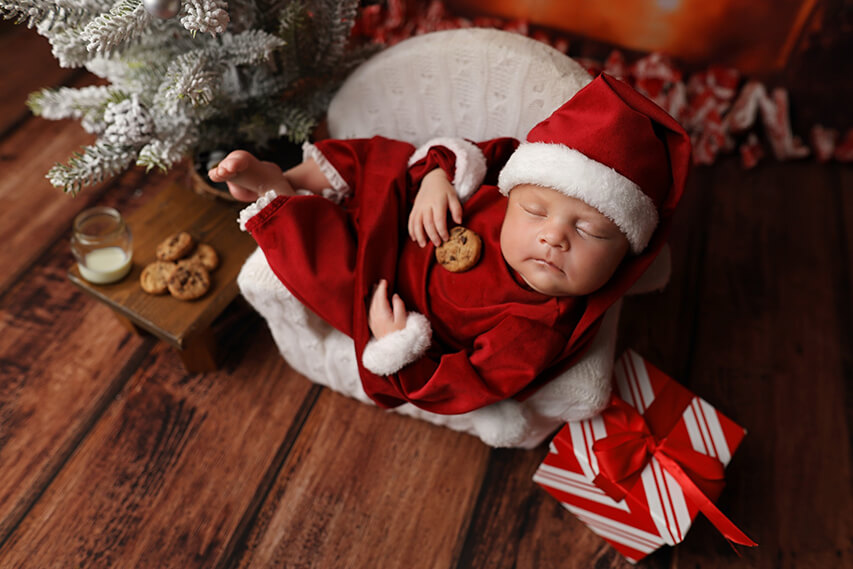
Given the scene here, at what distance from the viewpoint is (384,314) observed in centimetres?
111

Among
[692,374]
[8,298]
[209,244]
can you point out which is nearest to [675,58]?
[692,374]

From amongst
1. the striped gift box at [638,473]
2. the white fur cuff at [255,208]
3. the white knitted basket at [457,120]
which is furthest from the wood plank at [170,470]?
the striped gift box at [638,473]

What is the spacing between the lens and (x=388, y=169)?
1206mm

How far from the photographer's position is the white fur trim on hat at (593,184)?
3.00ft

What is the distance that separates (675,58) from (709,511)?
1.39m

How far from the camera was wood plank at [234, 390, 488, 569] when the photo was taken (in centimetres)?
122

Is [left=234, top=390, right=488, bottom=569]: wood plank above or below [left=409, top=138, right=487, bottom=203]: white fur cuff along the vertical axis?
below

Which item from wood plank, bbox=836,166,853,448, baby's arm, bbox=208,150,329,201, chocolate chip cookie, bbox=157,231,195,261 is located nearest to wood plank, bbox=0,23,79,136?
chocolate chip cookie, bbox=157,231,195,261

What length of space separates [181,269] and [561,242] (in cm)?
75

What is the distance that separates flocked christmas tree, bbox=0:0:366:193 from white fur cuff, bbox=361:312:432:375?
1.61ft

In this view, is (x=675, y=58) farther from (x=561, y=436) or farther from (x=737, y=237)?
(x=561, y=436)

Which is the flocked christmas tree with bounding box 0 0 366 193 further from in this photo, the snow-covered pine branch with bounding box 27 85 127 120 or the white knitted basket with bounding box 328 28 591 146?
the white knitted basket with bounding box 328 28 591 146

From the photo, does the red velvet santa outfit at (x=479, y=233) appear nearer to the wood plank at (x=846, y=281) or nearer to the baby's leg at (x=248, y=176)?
the baby's leg at (x=248, y=176)

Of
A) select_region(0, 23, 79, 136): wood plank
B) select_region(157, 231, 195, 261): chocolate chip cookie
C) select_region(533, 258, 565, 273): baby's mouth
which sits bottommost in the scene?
select_region(0, 23, 79, 136): wood plank
